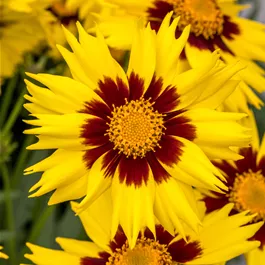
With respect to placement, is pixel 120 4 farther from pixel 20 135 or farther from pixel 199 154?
pixel 20 135

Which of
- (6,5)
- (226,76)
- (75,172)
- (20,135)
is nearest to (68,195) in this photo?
(75,172)

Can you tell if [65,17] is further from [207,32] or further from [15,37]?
[207,32]

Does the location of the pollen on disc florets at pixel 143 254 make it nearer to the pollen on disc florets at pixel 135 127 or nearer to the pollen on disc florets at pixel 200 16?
the pollen on disc florets at pixel 135 127

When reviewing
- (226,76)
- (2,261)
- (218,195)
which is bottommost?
(2,261)

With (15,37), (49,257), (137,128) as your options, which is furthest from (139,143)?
(15,37)

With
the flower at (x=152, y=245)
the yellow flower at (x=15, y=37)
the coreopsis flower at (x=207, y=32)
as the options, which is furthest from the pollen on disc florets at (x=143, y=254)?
the yellow flower at (x=15, y=37)
